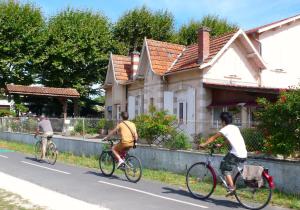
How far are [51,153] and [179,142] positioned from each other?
5307 millimetres

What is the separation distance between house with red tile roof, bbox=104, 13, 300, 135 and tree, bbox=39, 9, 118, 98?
1164cm

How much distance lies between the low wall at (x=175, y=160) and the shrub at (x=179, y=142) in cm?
28

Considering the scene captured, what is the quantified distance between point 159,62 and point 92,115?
78.4ft

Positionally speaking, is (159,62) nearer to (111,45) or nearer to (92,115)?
(111,45)

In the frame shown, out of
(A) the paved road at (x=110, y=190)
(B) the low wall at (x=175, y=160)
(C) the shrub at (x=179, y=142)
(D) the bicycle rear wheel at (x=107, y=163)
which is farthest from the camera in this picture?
(C) the shrub at (x=179, y=142)

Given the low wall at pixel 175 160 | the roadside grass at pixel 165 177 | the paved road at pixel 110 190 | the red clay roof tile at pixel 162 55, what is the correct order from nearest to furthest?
the paved road at pixel 110 190 → the roadside grass at pixel 165 177 → the low wall at pixel 175 160 → the red clay roof tile at pixel 162 55

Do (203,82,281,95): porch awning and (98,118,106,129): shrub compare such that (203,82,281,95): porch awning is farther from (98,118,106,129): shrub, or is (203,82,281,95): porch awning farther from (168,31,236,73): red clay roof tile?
(98,118,106,129): shrub

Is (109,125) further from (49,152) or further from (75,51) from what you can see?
(75,51)

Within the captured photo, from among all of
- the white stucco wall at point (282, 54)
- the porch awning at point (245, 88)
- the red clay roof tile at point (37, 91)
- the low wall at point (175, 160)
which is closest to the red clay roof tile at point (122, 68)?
the red clay roof tile at point (37, 91)

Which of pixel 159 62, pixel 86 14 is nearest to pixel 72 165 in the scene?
pixel 159 62

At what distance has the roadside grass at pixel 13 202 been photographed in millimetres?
8198

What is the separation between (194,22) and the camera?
47281 mm

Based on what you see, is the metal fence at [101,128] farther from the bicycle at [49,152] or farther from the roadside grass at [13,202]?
the roadside grass at [13,202]

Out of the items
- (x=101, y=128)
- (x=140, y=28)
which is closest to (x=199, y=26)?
(x=140, y=28)
